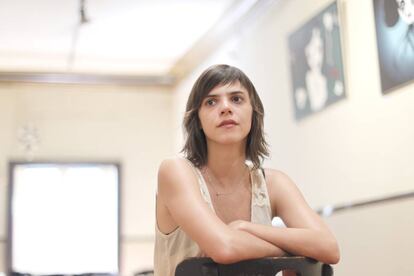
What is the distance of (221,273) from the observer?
4.61 ft

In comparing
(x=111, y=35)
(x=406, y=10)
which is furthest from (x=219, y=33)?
(x=406, y=10)

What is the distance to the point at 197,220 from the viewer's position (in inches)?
65.2

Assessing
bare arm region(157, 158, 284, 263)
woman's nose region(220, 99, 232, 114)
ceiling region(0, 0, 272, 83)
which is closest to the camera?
bare arm region(157, 158, 284, 263)

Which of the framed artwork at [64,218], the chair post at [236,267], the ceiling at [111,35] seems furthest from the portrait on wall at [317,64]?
the framed artwork at [64,218]

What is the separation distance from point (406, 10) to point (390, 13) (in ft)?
0.42

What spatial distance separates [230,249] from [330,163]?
2133mm

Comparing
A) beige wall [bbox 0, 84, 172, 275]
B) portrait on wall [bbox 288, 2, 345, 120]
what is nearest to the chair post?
portrait on wall [bbox 288, 2, 345, 120]

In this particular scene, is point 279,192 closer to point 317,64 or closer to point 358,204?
point 358,204

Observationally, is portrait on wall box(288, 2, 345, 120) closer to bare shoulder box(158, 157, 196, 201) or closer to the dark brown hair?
the dark brown hair

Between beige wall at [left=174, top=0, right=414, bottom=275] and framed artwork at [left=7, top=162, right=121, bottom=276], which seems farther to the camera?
framed artwork at [left=7, top=162, right=121, bottom=276]

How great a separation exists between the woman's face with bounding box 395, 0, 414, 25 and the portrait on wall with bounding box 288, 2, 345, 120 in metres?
0.60

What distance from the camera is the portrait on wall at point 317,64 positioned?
3477 mm

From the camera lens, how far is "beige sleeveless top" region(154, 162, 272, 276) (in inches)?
68.4

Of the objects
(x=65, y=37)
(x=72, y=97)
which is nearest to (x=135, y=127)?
(x=72, y=97)
